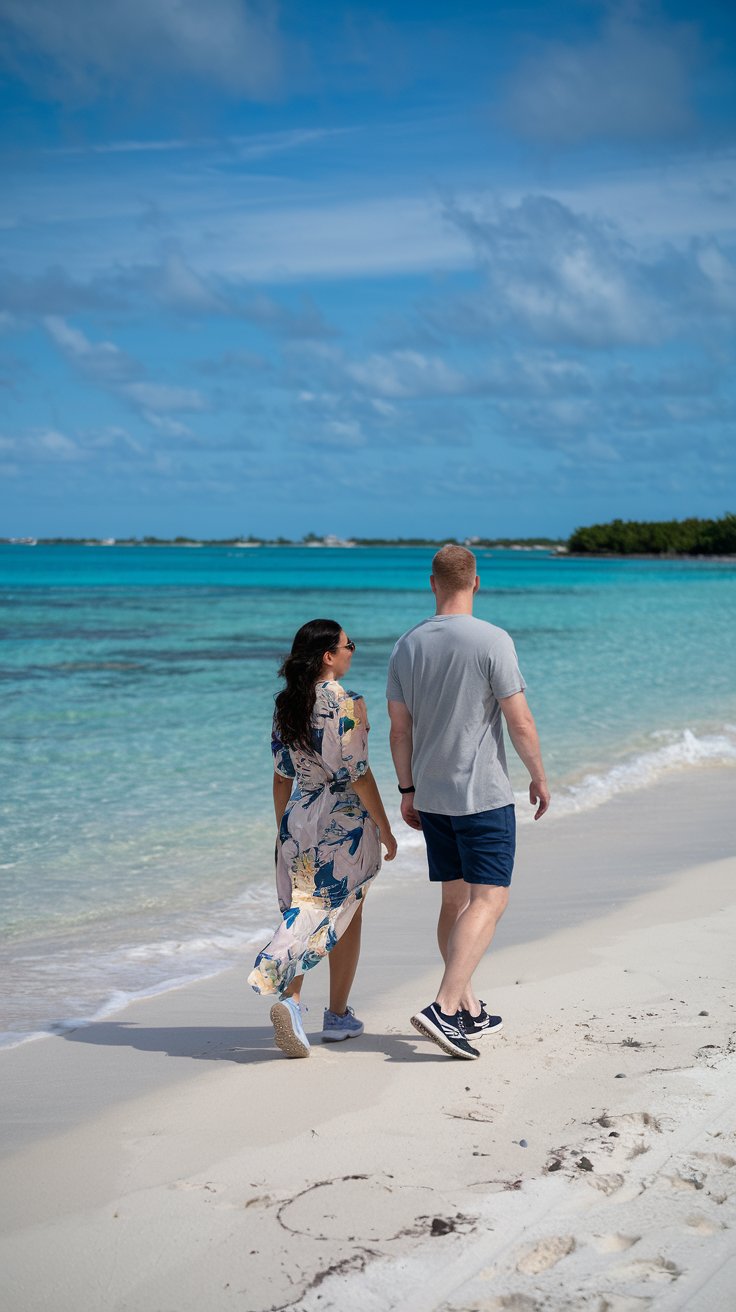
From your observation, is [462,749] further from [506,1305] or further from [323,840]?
[506,1305]

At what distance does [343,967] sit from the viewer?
4.66m

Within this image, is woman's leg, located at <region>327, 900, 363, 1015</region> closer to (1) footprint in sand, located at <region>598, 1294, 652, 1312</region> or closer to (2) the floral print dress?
(2) the floral print dress

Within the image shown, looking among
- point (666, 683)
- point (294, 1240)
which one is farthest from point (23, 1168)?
point (666, 683)

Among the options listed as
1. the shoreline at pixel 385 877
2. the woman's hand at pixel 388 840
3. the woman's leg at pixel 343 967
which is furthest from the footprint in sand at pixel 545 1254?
the shoreline at pixel 385 877

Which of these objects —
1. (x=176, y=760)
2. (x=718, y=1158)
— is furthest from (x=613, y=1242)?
(x=176, y=760)

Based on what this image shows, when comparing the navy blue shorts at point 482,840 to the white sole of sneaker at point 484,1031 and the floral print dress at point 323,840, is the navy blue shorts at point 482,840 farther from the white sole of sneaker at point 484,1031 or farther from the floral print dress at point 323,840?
the white sole of sneaker at point 484,1031

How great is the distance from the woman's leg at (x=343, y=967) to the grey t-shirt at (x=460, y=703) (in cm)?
71

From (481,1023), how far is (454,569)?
5.70 feet

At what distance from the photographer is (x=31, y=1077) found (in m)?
Result: 4.41

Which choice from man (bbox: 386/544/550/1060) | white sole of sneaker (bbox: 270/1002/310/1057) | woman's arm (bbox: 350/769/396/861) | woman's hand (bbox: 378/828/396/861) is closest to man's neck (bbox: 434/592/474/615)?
man (bbox: 386/544/550/1060)

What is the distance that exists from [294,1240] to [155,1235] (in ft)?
1.21

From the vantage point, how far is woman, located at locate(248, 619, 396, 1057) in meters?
4.33

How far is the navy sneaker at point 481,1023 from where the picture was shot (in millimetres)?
4383

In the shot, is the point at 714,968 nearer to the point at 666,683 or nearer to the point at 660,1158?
the point at 660,1158
